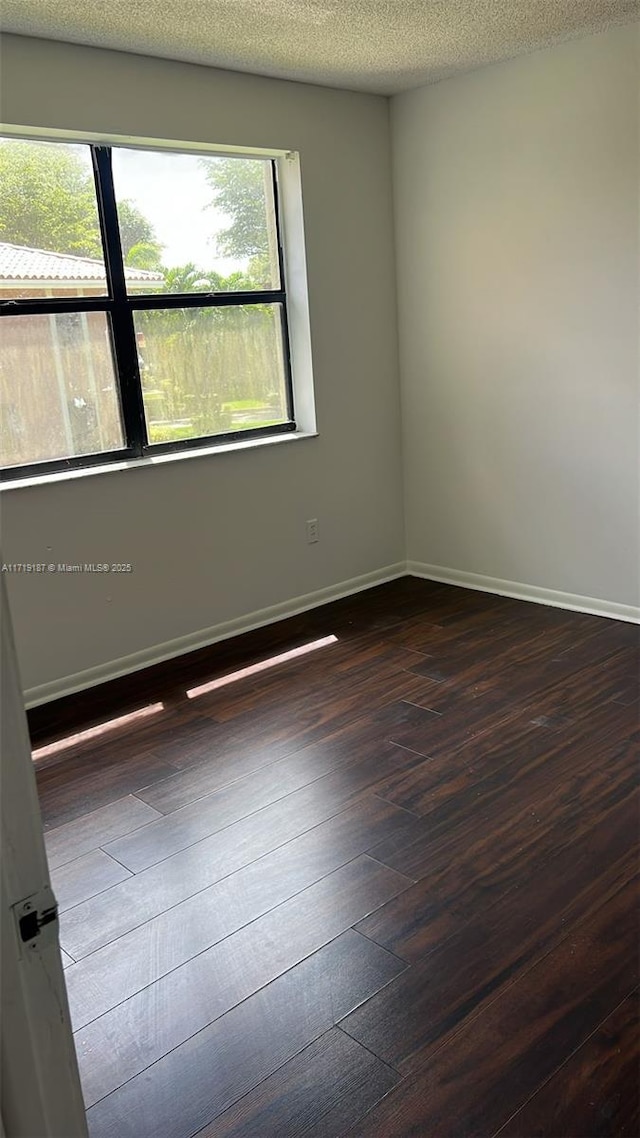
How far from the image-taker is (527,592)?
14.2 ft

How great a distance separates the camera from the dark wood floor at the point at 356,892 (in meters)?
1.65

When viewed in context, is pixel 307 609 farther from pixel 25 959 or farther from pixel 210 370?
pixel 25 959

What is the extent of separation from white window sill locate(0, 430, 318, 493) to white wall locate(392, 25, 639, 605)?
0.85 m

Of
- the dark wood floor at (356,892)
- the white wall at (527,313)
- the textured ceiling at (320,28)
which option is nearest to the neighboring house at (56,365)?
the textured ceiling at (320,28)

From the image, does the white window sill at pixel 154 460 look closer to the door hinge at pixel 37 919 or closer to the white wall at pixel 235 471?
the white wall at pixel 235 471

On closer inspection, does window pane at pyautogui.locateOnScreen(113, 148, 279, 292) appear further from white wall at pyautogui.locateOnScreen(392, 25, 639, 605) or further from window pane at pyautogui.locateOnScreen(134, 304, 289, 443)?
white wall at pyautogui.locateOnScreen(392, 25, 639, 605)

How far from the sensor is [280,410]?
14.1 feet

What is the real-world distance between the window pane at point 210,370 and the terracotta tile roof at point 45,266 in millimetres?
243

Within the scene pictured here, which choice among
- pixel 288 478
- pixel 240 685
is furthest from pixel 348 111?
pixel 240 685

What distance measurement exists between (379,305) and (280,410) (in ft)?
2.61

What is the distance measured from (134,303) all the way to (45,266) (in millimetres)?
406

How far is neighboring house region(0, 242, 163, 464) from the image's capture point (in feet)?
10.7

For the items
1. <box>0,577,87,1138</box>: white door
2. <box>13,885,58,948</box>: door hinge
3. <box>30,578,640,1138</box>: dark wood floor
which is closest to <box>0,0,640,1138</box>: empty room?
<box>30,578,640,1138</box>: dark wood floor

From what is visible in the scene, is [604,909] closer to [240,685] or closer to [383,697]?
[383,697]
